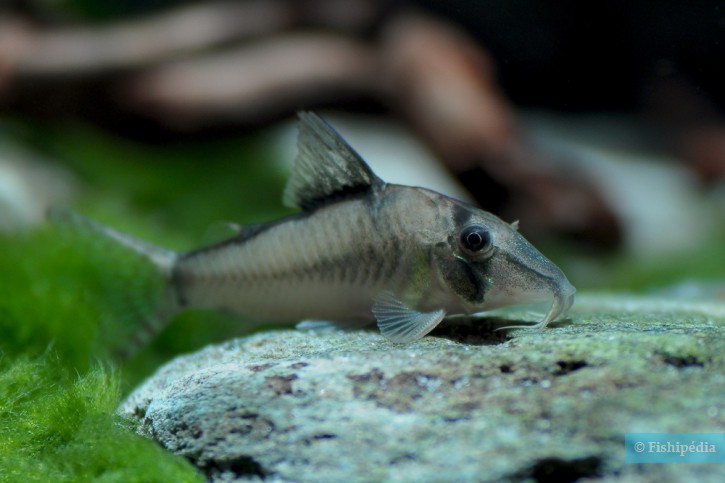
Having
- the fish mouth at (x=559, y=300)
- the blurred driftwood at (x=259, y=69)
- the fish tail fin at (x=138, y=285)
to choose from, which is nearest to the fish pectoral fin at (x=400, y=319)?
the fish mouth at (x=559, y=300)

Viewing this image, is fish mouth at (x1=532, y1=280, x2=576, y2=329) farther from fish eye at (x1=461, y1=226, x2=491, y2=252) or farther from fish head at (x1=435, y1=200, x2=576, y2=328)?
fish eye at (x1=461, y1=226, x2=491, y2=252)

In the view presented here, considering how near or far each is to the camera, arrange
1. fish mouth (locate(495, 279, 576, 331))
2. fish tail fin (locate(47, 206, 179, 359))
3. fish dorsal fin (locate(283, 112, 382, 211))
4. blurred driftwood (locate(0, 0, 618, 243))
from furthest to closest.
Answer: blurred driftwood (locate(0, 0, 618, 243)) → fish tail fin (locate(47, 206, 179, 359)) → fish dorsal fin (locate(283, 112, 382, 211)) → fish mouth (locate(495, 279, 576, 331))

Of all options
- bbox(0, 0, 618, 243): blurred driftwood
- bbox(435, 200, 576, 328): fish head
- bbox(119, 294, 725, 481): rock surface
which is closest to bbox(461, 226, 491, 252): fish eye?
bbox(435, 200, 576, 328): fish head

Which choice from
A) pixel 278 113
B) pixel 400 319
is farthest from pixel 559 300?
pixel 278 113

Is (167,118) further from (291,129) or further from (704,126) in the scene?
(704,126)

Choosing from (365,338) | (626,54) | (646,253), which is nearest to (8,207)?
(365,338)

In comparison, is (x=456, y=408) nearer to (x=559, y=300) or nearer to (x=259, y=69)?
(x=559, y=300)
